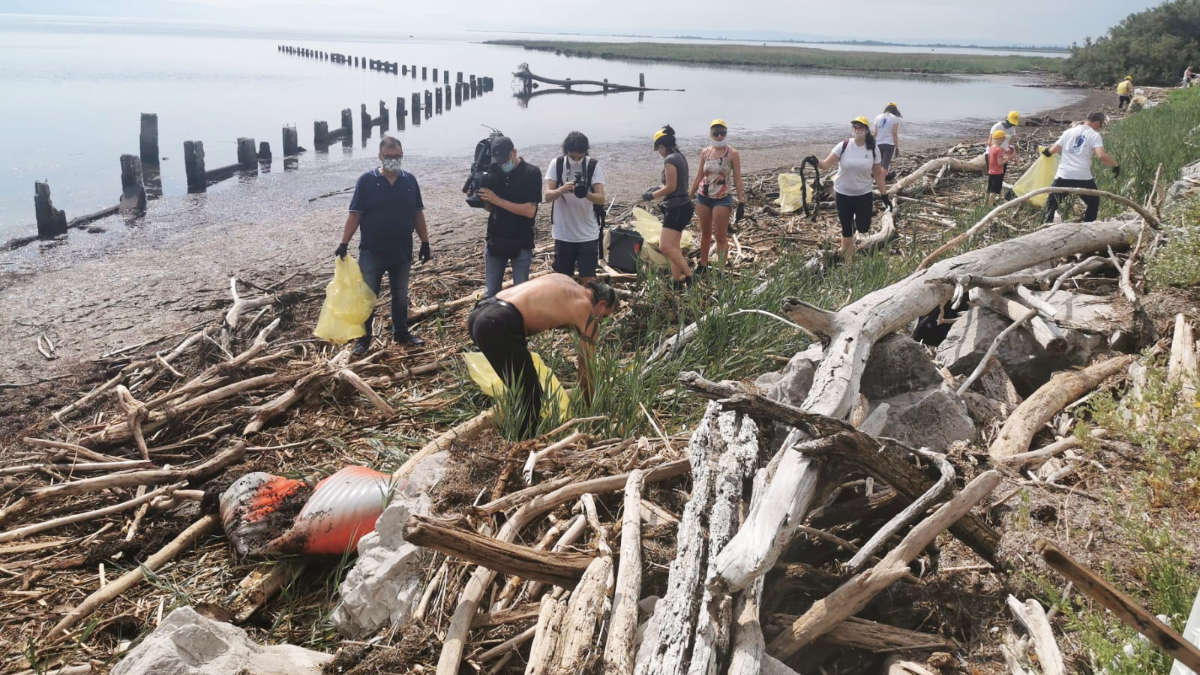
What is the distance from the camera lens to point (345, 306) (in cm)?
661

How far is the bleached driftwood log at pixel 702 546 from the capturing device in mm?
2371

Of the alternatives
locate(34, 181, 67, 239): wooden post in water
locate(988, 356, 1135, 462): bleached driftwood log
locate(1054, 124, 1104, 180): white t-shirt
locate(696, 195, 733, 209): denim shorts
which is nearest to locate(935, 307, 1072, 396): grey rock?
locate(988, 356, 1135, 462): bleached driftwood log

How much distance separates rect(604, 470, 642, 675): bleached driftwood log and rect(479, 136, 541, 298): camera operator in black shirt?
3.76 m

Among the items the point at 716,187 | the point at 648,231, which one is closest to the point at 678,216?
the point at 716,187

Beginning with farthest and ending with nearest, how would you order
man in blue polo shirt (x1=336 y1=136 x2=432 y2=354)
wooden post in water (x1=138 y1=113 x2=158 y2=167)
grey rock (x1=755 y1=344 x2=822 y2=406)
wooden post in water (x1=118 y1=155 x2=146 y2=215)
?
wooden post in water (x1=138 y1=113 x2=158 y2=167) → wooden post in water (x1=118 y1=155 x2=146 y2=215) → man in blue polo shirt (x1=336 y1=136 x2=432 y2=354) → grey rock (x1=755 y1=344 x2=822 y2=406)

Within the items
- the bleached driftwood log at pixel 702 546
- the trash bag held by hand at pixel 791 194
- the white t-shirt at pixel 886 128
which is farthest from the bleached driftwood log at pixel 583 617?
the white t-shirt at pixel 886 128

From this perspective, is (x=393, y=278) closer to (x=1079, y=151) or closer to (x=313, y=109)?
(x=1079, y=151)

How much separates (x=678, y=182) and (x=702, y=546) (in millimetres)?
5540

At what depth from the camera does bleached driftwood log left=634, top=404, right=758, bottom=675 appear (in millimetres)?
2371

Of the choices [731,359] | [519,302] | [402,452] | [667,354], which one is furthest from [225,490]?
[731,359]

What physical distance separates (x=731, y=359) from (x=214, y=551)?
342cm

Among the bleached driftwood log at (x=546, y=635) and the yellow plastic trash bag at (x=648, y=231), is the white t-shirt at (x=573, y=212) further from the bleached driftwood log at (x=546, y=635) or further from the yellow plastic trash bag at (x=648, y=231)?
the bleached driftwood log at (x=546, y=635)

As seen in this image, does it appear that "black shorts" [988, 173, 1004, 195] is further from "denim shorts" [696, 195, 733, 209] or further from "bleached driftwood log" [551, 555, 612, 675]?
"bleached driftwood log" [551, 555, 612, 675]

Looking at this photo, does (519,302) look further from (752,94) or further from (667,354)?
(752,94)
